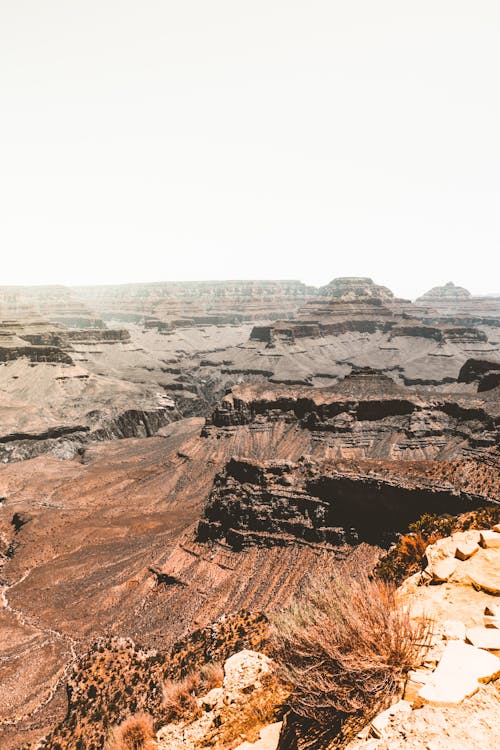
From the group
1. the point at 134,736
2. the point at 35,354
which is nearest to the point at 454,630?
the point at 134,736

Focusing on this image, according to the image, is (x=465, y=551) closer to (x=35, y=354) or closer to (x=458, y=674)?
(x=458, y=674)

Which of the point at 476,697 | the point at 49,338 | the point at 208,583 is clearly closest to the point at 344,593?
the point at 476,697

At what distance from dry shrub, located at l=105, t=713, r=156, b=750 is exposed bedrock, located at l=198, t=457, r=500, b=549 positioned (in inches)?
946

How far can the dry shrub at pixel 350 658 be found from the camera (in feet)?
26.0

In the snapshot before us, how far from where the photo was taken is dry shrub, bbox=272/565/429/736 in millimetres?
7934

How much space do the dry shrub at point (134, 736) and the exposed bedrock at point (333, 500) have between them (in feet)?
78.8

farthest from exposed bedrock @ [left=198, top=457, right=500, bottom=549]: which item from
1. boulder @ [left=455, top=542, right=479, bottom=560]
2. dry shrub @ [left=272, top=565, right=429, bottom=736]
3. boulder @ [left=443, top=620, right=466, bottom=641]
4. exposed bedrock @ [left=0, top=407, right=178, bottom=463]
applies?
exposed bedrock @ [left=0, top=407, right=178, bottom=463]

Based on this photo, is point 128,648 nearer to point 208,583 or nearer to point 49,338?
point 208,583

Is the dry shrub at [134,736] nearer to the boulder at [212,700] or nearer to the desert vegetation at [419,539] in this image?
the boulder at [212,700]

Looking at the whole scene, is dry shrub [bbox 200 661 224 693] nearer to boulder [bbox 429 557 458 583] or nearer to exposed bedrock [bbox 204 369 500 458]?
boulder [bbox 429 557 458 583]

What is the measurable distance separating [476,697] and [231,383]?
14319 centimetres

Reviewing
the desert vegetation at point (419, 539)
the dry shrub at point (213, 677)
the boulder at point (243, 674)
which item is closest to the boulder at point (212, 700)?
the boulder at point (243, 674)

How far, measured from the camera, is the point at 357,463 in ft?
140

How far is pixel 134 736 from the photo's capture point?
13859 millimetres
